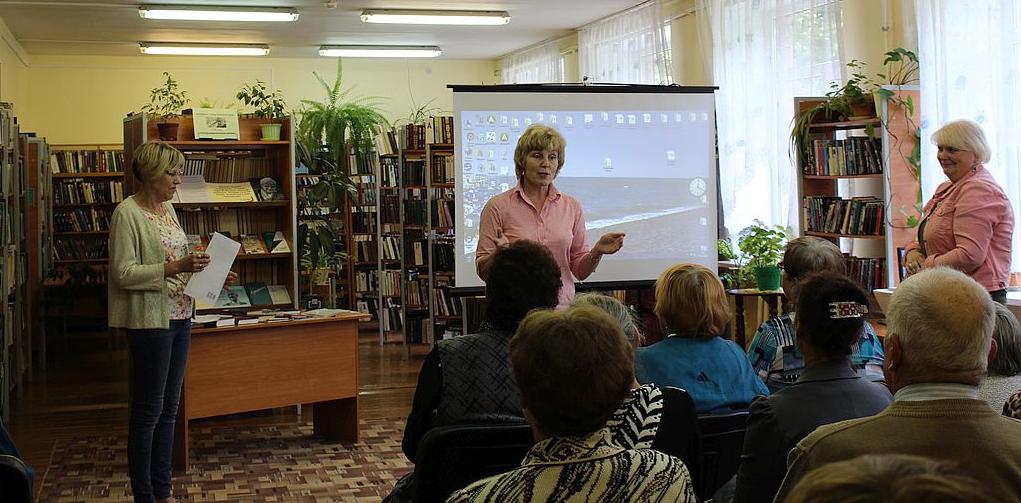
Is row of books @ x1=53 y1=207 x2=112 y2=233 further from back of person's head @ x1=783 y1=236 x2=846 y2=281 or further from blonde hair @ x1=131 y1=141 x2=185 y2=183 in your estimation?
back of person's head @ x1=783 y1=236 x2=846 y2=281

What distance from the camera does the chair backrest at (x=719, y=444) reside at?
254 centimetres

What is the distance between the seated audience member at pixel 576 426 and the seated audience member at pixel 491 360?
0.95 metres

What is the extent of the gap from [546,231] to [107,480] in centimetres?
259

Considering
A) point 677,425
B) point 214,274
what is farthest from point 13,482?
point 214,274

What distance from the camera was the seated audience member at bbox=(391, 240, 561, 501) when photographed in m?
2.67

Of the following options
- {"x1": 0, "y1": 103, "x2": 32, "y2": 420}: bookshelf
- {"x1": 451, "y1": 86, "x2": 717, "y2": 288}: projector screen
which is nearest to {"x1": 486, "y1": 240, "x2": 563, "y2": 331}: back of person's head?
{"x1": 451, "y1": 86, "x2": 717, "y2": 288}: projector screen

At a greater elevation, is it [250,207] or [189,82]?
[189,82]

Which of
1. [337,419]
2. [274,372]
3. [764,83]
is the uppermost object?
[764,83]

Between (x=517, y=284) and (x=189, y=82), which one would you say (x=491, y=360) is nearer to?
(x=517, y=284)

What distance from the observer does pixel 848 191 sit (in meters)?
7.44

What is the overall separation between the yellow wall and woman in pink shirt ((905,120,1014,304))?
10515 millimetres

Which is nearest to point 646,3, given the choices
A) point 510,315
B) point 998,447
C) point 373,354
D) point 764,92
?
Answer: point 764,92

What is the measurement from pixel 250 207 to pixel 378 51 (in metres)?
6.24

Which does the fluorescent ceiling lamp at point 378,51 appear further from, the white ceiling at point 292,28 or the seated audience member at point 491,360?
the seated audience member at point 491,360
